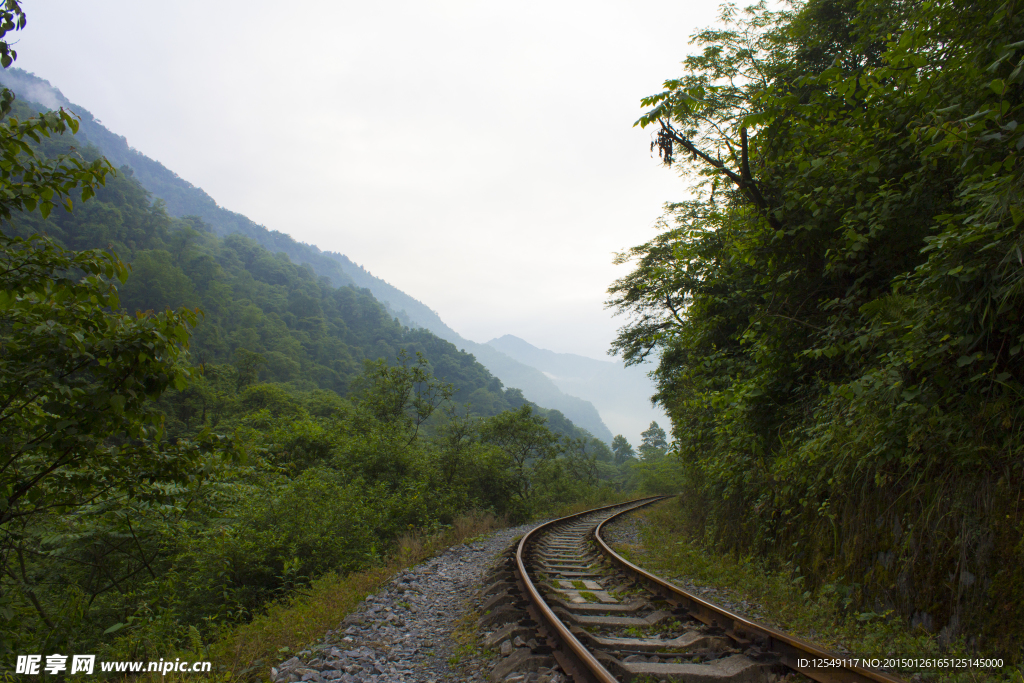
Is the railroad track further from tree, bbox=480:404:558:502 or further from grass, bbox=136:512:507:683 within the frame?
tree, bbox=480:404:558:502

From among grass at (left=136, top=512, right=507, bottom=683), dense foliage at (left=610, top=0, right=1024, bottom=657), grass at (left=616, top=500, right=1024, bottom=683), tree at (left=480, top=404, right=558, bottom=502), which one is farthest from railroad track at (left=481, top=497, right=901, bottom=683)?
tree at (left=480, top=404, right=558, bottom=502)

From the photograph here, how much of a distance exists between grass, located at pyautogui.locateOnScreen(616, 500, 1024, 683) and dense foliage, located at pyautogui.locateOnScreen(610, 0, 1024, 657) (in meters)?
0.19

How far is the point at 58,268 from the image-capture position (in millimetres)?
3283

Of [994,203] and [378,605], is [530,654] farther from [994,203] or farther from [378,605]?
[994,203]

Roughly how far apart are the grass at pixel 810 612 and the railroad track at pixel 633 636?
0.61 metres

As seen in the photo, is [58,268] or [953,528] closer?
[58,268]

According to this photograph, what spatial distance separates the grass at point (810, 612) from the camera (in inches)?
135

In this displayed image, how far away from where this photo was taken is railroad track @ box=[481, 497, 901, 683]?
3.35 meters

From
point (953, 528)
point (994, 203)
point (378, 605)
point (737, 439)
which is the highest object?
point (994, 203)

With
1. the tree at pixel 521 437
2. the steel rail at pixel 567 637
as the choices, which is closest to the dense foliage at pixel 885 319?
the steel rail at pixel 567 637

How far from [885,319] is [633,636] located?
387 centimetres

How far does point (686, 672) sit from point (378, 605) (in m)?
3.83

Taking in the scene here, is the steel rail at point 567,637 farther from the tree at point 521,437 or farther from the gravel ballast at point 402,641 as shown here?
the tree at point 521,437

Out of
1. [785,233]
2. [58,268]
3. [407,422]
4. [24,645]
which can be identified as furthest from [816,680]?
[407,422]
